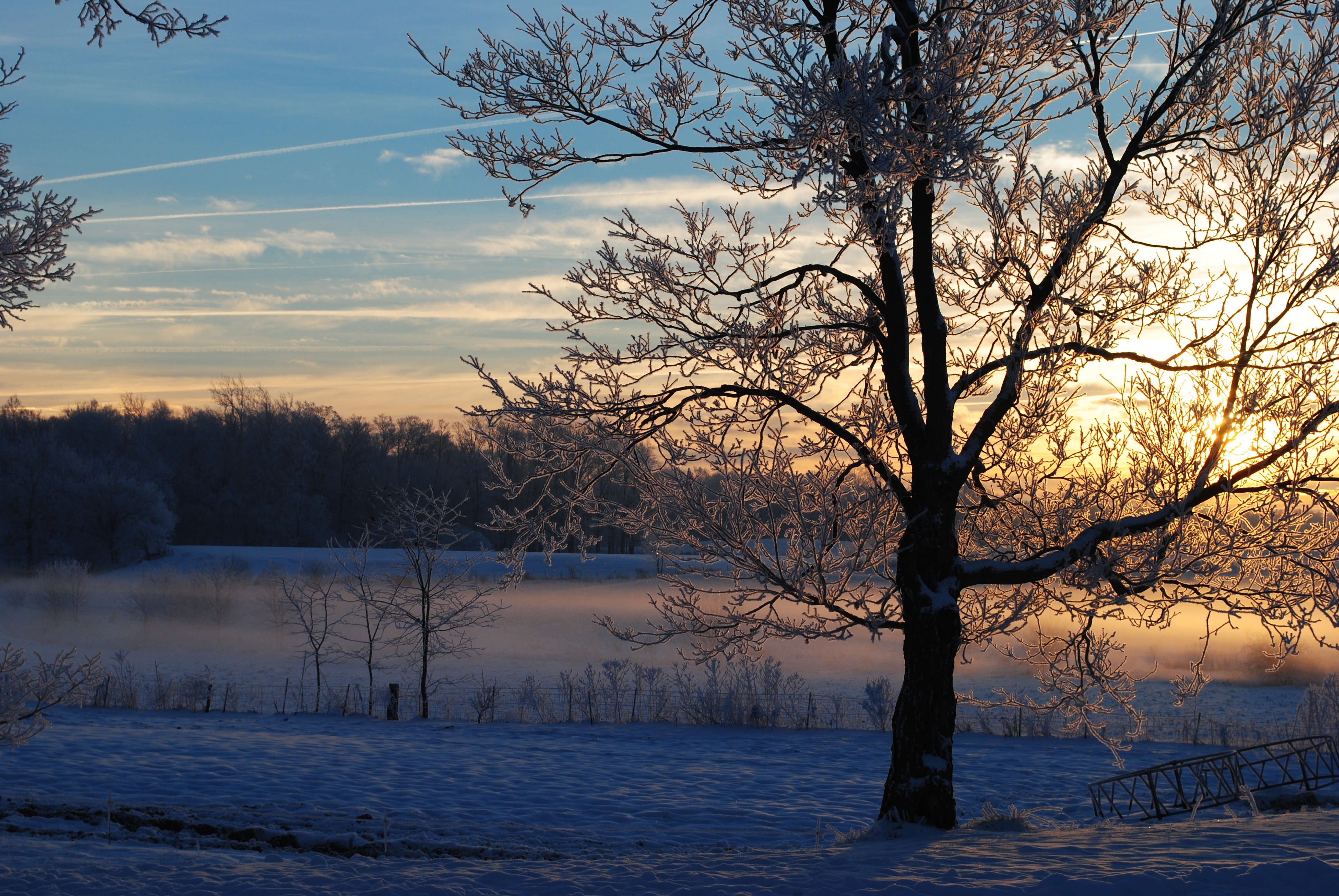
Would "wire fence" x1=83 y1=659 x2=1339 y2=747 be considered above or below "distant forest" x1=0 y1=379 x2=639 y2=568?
below

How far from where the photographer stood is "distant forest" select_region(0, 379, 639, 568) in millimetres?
53688

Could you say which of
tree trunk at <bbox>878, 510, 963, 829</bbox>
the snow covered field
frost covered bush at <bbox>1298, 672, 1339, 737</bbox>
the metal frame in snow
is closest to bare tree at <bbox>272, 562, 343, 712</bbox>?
the snow covered field

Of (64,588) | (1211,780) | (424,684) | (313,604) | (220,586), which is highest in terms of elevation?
(313,604)

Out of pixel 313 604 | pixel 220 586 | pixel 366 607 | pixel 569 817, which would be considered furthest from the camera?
pixel 220 586

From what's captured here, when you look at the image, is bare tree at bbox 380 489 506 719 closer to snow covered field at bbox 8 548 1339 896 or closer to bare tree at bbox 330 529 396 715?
bare tree at bbox 330 529 396 715

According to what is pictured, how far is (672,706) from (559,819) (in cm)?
1057

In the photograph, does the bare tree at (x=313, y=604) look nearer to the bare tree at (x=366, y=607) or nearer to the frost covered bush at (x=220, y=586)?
the bare tree at (x=366, y=607)

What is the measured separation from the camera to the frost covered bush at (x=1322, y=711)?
64.0ft

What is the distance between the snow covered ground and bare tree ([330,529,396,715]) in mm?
5573

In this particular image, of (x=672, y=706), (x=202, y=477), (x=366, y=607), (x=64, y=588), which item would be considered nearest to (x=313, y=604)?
(x=366, y=607)

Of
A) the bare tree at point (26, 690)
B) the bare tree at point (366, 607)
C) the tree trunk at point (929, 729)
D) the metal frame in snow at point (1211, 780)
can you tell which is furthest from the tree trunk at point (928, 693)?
the bare tree at point (366, 607)

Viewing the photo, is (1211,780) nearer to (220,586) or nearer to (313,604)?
(313,604)

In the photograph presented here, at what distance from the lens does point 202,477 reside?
231 ft

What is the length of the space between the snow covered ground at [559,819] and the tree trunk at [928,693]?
309mm
